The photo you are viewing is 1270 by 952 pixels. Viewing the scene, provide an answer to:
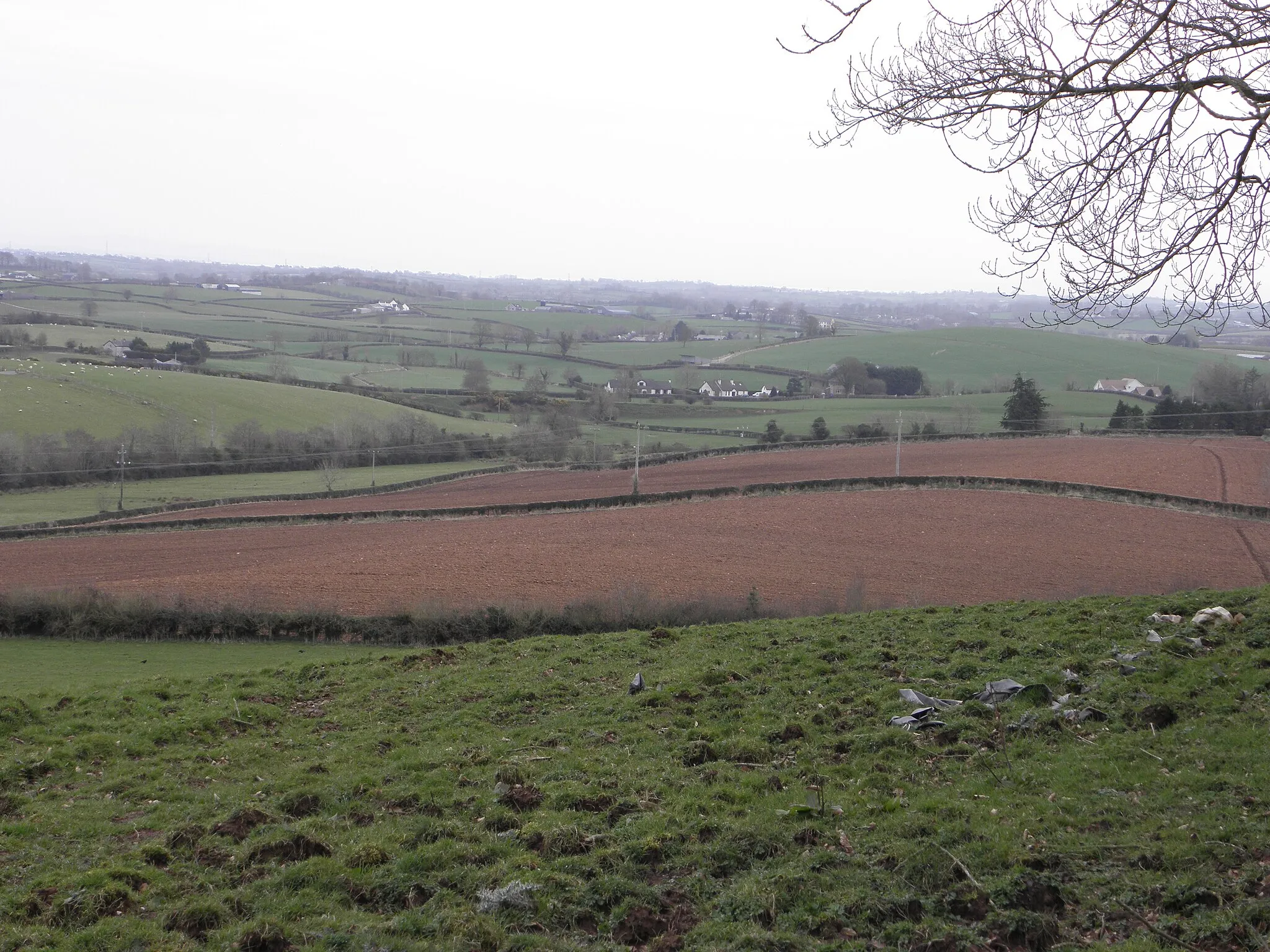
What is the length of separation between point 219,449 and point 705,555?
144 ft

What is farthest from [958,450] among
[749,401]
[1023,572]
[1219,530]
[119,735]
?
[119,735]

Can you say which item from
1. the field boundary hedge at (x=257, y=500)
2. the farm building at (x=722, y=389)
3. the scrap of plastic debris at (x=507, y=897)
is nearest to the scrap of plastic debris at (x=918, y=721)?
the scrap of plastic debris at (x=507, y=897)

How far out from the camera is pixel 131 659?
20672mm

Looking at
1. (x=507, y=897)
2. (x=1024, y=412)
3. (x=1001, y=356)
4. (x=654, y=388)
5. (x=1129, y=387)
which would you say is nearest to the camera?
(x=507, y=897)

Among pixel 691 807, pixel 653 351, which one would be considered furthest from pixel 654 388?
pixel 691 807

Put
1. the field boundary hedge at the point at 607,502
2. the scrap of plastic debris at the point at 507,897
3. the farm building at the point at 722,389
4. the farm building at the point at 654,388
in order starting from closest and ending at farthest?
the scrap of plastic debris at the point at 507,897, the field boundary hedge at the point at 607,502, the farm building at the point at 654,388, the farm building at the point at 722,389

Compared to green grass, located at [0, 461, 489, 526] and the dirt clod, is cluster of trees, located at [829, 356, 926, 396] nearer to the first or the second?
green grass, located at [0, 461, 489, 526]

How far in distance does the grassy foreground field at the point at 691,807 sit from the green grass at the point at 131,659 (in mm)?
5229

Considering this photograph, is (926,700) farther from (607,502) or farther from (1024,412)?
(1024,412)

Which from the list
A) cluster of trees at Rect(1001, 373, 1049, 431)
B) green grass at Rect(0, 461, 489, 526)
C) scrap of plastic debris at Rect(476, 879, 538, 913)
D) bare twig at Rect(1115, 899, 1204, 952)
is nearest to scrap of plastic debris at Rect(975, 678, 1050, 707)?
bare twig at Rect(1115, 899, 1204, 952)

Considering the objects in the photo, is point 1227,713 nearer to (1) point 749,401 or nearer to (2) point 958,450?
(2) point 958,450

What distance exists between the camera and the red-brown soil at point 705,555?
83.7 feet

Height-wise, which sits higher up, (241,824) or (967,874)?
(967,874)

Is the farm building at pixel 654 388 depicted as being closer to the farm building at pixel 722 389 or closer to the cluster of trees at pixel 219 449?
the farm building at pixel 722 389
